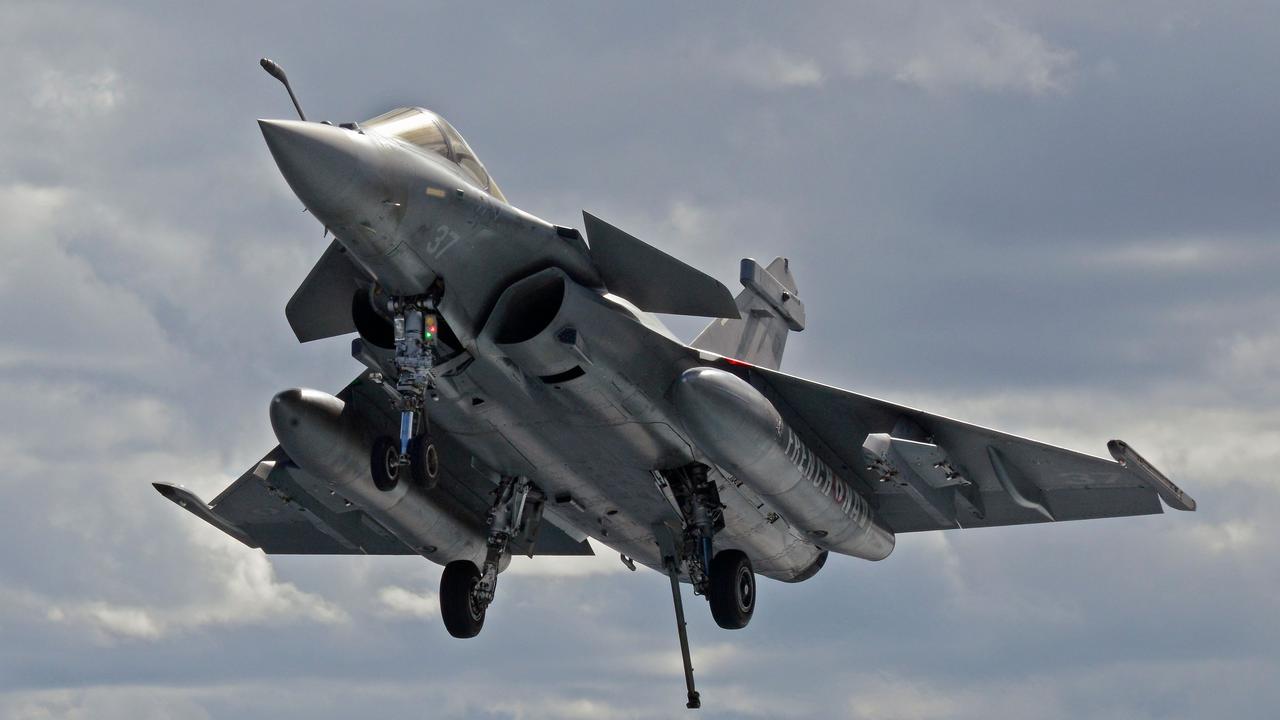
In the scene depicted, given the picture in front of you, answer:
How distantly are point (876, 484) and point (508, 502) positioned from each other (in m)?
5.31

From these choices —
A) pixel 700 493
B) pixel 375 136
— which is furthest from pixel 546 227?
pixel 700 493

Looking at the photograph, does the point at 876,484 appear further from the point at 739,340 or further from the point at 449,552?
the point at 449,552

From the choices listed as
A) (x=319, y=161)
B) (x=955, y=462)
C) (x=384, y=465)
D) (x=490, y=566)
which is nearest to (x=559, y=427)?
A: (x=384, y=465)

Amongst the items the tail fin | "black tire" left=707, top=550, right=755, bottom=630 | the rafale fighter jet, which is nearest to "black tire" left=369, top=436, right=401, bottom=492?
the rafale fighter jet

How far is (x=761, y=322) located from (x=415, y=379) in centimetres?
960

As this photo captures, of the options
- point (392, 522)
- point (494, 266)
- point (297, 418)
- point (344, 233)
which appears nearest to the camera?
point (344, 233)

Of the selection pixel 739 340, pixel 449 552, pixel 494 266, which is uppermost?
pixel 739 340

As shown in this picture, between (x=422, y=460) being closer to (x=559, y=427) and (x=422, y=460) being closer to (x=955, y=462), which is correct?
(x=559, y=427)

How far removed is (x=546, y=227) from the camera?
57.2 ft

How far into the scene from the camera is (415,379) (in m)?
16.4

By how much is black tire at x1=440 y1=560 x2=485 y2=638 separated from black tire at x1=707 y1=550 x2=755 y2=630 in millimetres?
3375

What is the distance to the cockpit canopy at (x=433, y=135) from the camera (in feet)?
55.2

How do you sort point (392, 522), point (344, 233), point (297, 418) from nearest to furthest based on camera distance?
1. point (344, 233)
2. point (297, 418)
3. point (392, 522)

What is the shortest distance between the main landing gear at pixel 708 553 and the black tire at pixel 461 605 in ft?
10.2
